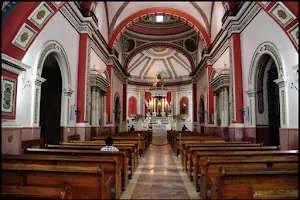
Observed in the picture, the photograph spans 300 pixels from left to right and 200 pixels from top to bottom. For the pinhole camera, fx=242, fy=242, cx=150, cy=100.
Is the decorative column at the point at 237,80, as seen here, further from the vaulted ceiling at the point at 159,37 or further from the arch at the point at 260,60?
the vaulted ceiling at the point at 159,37

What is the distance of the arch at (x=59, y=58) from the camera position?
6.96m

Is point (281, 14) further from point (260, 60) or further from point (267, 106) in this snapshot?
point (267, 106)

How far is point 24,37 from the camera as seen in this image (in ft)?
16.1

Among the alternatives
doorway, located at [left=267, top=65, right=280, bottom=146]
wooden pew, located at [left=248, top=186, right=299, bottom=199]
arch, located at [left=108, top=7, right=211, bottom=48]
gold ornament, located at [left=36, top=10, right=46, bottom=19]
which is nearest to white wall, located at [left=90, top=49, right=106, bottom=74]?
arch, located at [left=108, top=7, right=211, bottom=48]

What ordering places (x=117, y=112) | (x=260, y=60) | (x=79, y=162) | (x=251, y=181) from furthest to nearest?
(x=117, y=112) → (x=260, y=60) → (x=79, y=162) → (x=251, y=181)

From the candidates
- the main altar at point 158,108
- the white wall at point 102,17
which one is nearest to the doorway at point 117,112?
the white wall at point 102,17

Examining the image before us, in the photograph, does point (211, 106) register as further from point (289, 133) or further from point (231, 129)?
point (289, 133)

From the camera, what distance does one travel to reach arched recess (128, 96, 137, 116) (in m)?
25.4

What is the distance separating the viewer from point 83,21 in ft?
31.2

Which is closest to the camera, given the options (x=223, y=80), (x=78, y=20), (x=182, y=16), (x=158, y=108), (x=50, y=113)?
(x=78, y=20)

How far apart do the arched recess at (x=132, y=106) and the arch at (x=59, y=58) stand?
54.4 feet

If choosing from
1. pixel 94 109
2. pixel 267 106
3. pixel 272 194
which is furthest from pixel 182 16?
pixel 272 194

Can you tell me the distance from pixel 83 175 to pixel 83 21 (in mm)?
7885

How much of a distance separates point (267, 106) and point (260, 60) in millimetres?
1712
